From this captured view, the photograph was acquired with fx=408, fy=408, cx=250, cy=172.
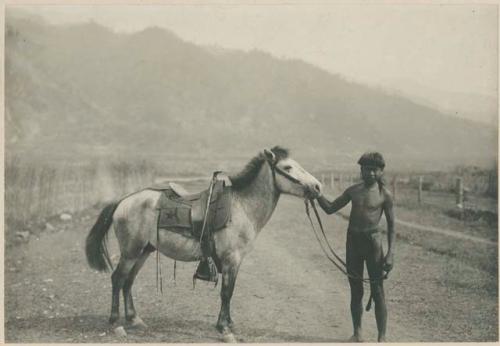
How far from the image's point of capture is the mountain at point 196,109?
57.4 ft

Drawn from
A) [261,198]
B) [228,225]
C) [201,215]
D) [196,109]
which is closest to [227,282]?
[228,225]

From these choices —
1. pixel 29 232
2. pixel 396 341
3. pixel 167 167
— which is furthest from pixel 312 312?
pixel 167 167

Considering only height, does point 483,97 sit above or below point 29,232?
above

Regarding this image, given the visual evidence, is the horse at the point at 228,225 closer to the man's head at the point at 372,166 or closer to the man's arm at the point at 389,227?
the man's head at the point at 372,166

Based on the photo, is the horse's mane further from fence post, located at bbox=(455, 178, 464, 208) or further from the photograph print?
fence post, located at bbox=(455, 178, 464, 208)

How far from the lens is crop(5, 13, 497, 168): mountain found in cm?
1748

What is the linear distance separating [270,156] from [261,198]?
21.1 inches

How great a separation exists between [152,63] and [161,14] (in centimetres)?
3263

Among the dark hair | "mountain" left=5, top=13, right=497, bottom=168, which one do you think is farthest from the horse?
"mountain" left=5, top=13, right=497, bottom=168

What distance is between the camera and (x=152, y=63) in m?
38.0

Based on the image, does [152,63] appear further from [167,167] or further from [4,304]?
[4,304]

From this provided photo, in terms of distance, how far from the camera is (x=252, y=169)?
496 cm

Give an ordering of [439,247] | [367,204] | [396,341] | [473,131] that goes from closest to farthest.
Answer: [367,204], [396,341], [439,247], [473,131]

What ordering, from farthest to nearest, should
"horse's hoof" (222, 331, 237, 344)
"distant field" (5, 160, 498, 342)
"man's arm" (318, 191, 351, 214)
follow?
"distant field" (5, 160, 498, 342), "horse's hoof" (222, 331, 237, 344), "man's arm" (318, 191, 351, 214)
